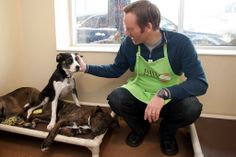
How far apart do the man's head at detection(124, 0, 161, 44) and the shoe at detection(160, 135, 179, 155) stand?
2.24ft

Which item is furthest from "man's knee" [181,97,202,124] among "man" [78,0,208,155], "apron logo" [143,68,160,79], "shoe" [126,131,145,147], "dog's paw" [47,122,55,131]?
"dog's paw" [47,122,55,131]

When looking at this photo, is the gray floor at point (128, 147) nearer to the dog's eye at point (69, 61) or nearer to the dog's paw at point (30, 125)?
the dog's paw at point (30, 125)

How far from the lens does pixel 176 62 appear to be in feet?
5.48

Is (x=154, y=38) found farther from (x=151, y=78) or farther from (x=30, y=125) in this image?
(x=30, y=125)

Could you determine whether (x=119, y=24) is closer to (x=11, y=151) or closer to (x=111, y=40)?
(x=111, y=40)

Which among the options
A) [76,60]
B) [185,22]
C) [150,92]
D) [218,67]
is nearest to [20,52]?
[76,60]

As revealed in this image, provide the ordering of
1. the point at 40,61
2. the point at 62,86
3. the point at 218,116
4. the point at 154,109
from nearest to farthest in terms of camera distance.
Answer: the point at 154,109 → the point at 62,86 → the point at 218,116 → the point at 40,61

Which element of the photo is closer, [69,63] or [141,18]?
[141,18]

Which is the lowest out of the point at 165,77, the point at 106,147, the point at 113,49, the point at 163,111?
the point at 106,147

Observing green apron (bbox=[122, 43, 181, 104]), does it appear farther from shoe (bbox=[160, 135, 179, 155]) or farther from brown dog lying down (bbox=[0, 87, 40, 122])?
brown dog lying down (bbox=[0, 87, 40, 122])

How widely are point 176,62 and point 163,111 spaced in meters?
0.32

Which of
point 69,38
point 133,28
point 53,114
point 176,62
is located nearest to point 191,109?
point 176,62

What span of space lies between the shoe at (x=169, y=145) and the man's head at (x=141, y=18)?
A: 2.24 ft

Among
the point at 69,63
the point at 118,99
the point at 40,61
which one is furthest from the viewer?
A: the point at 40,61
